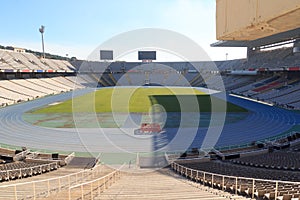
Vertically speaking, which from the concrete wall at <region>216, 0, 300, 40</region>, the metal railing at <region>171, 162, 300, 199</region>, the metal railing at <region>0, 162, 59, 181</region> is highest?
the concrete wall at <region>216, 0, 300, 40</region>

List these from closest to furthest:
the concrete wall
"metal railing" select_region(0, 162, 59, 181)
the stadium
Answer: the concrete wall
the stadium
"metal railing" select_region(0, 162, 59, 181)

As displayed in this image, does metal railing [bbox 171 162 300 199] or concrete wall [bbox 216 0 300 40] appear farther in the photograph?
metal railing [bbox 171 162 300 199]

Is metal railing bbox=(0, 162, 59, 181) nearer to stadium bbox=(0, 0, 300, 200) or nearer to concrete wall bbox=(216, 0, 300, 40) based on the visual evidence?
stadium bbox=(0, 0, 300, 200)

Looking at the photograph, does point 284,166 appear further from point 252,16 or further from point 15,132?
point 15,132

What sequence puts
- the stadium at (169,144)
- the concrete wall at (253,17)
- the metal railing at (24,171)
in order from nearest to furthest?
the concrete wall at (253,17)
the stadium at (169,144)
the metal railing at (24,171)

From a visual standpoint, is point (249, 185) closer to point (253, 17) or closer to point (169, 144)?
point (253, 17)

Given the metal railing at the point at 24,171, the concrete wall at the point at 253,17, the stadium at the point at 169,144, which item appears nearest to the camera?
the concrete wall at the point at 253,17

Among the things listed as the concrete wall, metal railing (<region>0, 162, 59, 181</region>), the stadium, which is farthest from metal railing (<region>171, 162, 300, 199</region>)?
metal railing (<region>0, 162, 59, 181</region>)

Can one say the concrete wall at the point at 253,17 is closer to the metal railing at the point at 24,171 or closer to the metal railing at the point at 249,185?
the metal railing at the point at 249,185

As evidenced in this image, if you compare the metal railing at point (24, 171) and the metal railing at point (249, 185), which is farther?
the metal railing at point (24, 171)

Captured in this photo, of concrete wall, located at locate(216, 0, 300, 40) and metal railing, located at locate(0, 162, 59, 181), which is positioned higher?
concrete wall, located at locate(216, 0, 300, 40)

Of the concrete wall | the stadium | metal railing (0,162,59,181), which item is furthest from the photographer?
metal railing (0,162,59,181)

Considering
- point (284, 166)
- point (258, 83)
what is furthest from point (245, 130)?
point (258, 83)


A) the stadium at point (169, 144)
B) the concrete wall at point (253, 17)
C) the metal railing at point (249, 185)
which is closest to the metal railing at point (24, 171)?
the stadium at point (169, 144)
